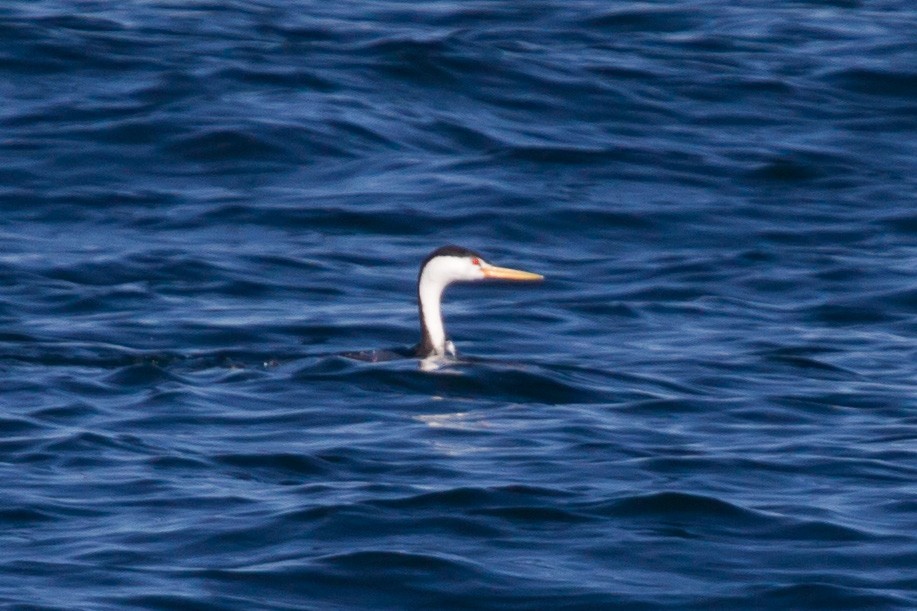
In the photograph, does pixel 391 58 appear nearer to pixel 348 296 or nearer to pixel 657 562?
pixel 348 296

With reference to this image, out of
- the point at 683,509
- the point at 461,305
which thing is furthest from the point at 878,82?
the point at 683,509

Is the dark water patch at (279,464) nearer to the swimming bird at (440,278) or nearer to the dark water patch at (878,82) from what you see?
the swimming bird at (440,278)

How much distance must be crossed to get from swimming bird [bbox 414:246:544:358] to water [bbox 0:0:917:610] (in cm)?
41

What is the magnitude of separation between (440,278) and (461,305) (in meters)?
1.84

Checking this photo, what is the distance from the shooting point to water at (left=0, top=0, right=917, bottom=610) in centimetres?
912

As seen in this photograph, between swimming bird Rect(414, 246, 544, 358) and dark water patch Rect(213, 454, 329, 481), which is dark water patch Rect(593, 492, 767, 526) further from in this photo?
swimming bird Rect(414, 246, 544, 358)

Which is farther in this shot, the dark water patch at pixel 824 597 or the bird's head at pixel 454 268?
the bird's head at pixel 454 268

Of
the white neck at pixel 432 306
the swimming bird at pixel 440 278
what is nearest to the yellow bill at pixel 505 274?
the swimming bird at pixel 440 278

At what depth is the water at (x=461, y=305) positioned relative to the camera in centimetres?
912

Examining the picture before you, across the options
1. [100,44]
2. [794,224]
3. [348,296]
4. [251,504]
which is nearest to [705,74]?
[794,224]

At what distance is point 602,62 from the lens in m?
23.3

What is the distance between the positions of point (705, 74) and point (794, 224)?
5.12m

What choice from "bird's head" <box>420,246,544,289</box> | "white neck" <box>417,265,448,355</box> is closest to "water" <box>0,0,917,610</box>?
"white neck" <box>417,265,448,355</box>

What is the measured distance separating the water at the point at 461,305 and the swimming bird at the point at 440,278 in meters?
0.41
